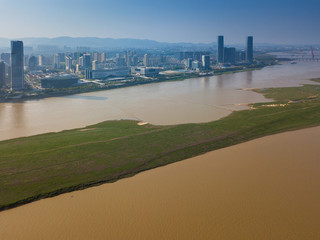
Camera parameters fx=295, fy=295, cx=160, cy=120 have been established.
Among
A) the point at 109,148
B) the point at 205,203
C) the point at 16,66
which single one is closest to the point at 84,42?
the point at 16,66

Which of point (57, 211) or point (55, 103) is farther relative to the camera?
point (55, 103)

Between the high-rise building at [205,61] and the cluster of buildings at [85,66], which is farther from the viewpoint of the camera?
the high-rise building at [205,61]

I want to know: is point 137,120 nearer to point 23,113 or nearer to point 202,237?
point 23,113

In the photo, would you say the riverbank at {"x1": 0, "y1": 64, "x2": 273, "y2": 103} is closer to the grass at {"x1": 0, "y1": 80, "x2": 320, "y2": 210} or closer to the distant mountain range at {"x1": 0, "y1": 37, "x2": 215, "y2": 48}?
the grass at {"x1": 0, "y1": 80, "x2": 320, "y2": 210}

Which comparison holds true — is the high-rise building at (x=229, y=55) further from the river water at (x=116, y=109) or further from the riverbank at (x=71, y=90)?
the river water at (x=116, y=109)

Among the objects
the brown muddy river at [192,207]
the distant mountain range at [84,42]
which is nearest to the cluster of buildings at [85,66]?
the brown muddy river at [192,207]

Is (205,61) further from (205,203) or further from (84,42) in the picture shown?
(84,42)

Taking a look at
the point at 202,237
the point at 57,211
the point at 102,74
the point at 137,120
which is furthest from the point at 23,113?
the point at 102,74
